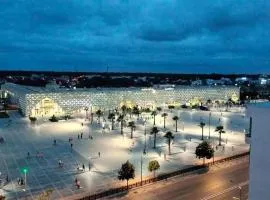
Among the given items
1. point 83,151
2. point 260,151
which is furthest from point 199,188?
point 260,151

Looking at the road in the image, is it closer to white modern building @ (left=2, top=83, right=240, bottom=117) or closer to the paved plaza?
the paved plaza

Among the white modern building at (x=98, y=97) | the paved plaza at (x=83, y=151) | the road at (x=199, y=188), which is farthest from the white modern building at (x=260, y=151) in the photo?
the white modern building at (x=98, y=97)

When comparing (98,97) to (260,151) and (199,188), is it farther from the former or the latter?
(260,151)

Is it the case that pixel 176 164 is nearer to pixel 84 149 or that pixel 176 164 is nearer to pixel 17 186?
pixel 84 149

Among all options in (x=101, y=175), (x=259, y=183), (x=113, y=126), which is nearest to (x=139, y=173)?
(x=101, y=175)

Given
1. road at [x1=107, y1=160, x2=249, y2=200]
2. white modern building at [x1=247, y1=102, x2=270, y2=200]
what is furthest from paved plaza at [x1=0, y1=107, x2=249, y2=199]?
white modern building at [x1=247, y1=102, x2=270, y2=200]

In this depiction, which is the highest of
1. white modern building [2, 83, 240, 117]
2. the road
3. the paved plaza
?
white modern building [2, 83, 240, 117]
